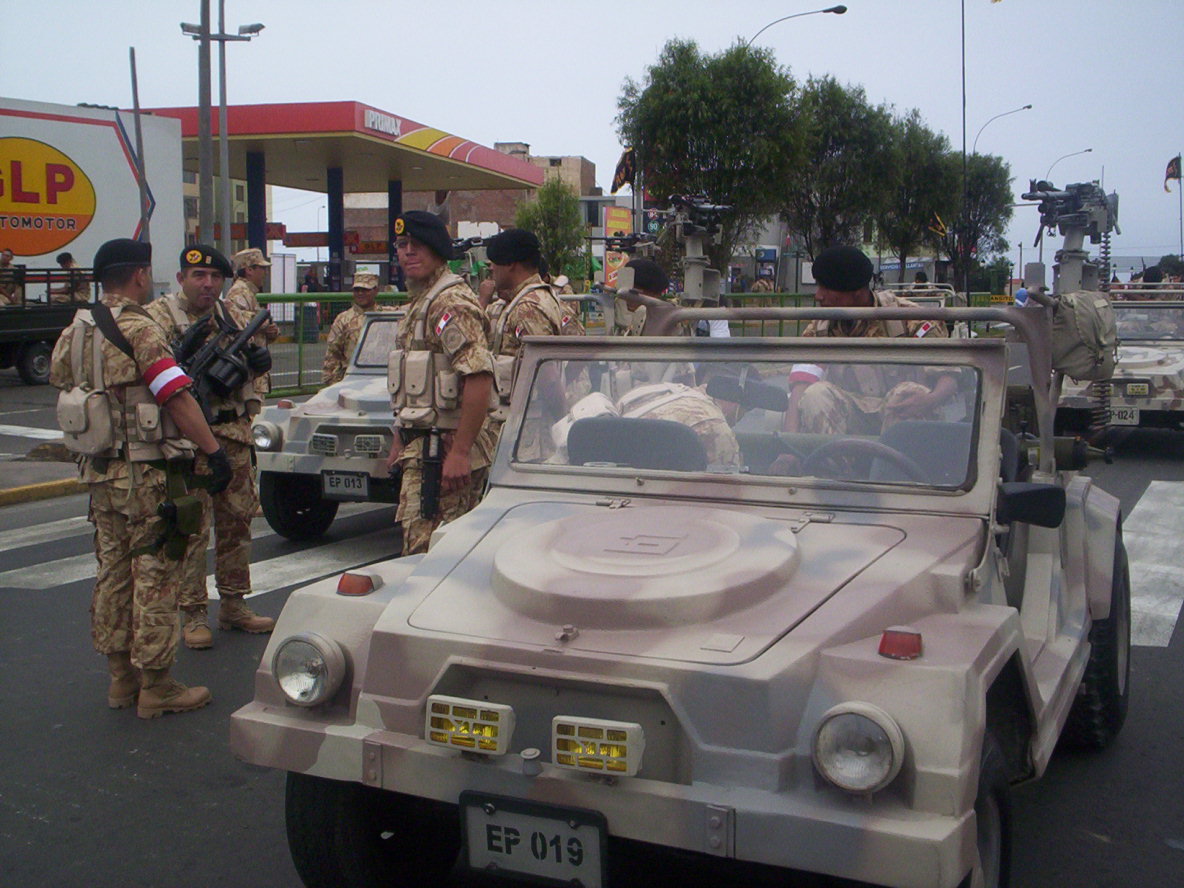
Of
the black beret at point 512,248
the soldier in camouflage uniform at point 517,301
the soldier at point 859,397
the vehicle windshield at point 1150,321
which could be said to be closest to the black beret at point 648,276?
the soldier in camouflage uniform at point 517,301

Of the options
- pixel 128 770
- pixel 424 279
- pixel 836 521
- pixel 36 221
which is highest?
pixel 36 221

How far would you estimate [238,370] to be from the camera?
5887mm

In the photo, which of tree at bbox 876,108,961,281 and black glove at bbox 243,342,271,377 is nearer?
black glove at bbox 243,342,271,377

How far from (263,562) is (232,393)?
2273mm

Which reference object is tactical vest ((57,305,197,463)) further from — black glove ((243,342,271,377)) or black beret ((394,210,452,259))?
black beret ((394,210,452,259))

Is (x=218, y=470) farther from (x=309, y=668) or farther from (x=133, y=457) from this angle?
(x=309, y=668)

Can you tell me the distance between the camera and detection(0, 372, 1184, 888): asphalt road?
371 centimetres

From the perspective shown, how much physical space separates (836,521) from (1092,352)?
80.4 inches

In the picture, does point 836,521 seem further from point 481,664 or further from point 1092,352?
point 1092,352

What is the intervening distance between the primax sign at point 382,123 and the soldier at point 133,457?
84.1 ft

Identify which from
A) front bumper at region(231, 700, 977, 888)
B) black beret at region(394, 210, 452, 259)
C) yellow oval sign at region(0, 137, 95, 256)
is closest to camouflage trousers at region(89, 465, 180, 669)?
black beret at region(394, 210, 452, 259)

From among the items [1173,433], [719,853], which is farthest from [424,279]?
[1173,433]

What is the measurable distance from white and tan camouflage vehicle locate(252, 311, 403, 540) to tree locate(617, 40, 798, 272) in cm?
2727

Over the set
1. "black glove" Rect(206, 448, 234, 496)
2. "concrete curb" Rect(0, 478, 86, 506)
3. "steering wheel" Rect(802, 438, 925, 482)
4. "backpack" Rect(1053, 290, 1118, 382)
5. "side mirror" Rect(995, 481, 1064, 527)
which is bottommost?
"concrete curb" Rect(0, 478, 86, 506)
